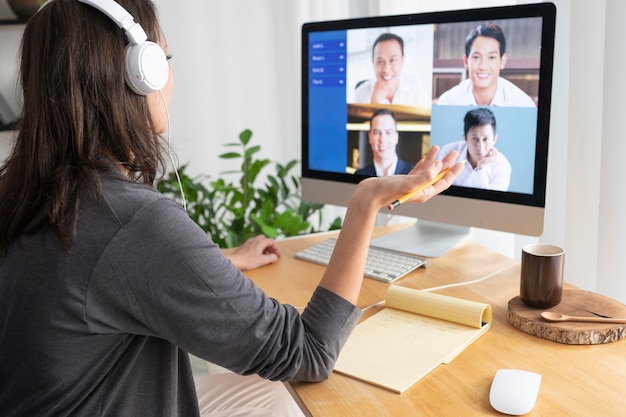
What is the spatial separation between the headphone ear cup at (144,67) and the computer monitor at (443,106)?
62 centimetres

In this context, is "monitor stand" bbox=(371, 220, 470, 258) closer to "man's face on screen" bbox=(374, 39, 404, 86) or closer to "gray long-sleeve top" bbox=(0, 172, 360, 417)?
"man's face on screen" bbox=(374, 39, 404, 86)

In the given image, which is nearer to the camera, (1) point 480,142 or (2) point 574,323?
(2) point 574,323

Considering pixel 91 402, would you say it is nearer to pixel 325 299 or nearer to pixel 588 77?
pixel 325 299

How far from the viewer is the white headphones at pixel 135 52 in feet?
2.62

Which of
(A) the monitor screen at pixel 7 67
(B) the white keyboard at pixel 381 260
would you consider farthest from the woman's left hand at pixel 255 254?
(A) the monitor screen at pixel 7 67

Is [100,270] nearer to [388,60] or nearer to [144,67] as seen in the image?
[144,67]

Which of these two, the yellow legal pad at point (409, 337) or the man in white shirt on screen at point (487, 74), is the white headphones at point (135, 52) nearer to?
the yellow legal pad at point (409, 337)

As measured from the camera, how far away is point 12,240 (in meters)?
0.79

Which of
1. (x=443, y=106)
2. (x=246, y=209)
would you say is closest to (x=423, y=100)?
(x=443, y=106)

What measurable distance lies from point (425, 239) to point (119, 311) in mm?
887

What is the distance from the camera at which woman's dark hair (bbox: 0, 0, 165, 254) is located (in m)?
0.78

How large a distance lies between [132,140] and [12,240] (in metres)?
0.19

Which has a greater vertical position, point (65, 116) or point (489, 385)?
point (65, 116)

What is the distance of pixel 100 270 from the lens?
2.42 feet
